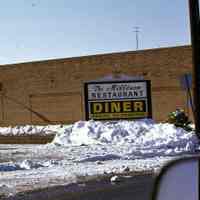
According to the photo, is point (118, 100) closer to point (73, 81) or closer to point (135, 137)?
point (135, 137)

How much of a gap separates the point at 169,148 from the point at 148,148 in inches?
33.3

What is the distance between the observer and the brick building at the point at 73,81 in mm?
38812

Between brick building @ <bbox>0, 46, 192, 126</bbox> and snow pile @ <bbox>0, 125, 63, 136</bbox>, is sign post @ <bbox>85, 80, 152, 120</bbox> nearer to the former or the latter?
brick building @ <bbox>0, 46, 192, 126</bbox>

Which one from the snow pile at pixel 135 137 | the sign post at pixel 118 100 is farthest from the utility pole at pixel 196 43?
the sign post at pixel 118 100

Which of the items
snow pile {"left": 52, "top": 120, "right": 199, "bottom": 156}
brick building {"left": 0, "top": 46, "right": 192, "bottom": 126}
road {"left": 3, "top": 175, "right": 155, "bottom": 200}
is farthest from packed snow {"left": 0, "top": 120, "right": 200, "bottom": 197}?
brick building {"left": 0, "top": 46, "right": 192, "bottom": 126}

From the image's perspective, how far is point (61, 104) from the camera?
44781 millimetres

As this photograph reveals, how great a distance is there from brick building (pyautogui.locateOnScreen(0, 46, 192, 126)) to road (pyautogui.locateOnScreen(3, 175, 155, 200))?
1021 inches

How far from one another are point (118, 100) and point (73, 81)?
1363cm

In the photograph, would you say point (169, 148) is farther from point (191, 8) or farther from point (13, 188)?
point (13, 188)

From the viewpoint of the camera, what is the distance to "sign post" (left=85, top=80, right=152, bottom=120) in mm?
29766

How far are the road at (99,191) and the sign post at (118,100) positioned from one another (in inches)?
649

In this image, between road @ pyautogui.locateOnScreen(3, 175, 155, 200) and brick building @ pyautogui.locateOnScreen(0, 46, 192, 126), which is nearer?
road @ pyautogui.locateOnScreen(3, 175, 155, 200)

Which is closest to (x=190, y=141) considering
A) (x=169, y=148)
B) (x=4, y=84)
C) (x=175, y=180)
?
(x=169, y=148)

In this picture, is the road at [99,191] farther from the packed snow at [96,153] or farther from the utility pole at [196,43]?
the utility pole at [196,43]
